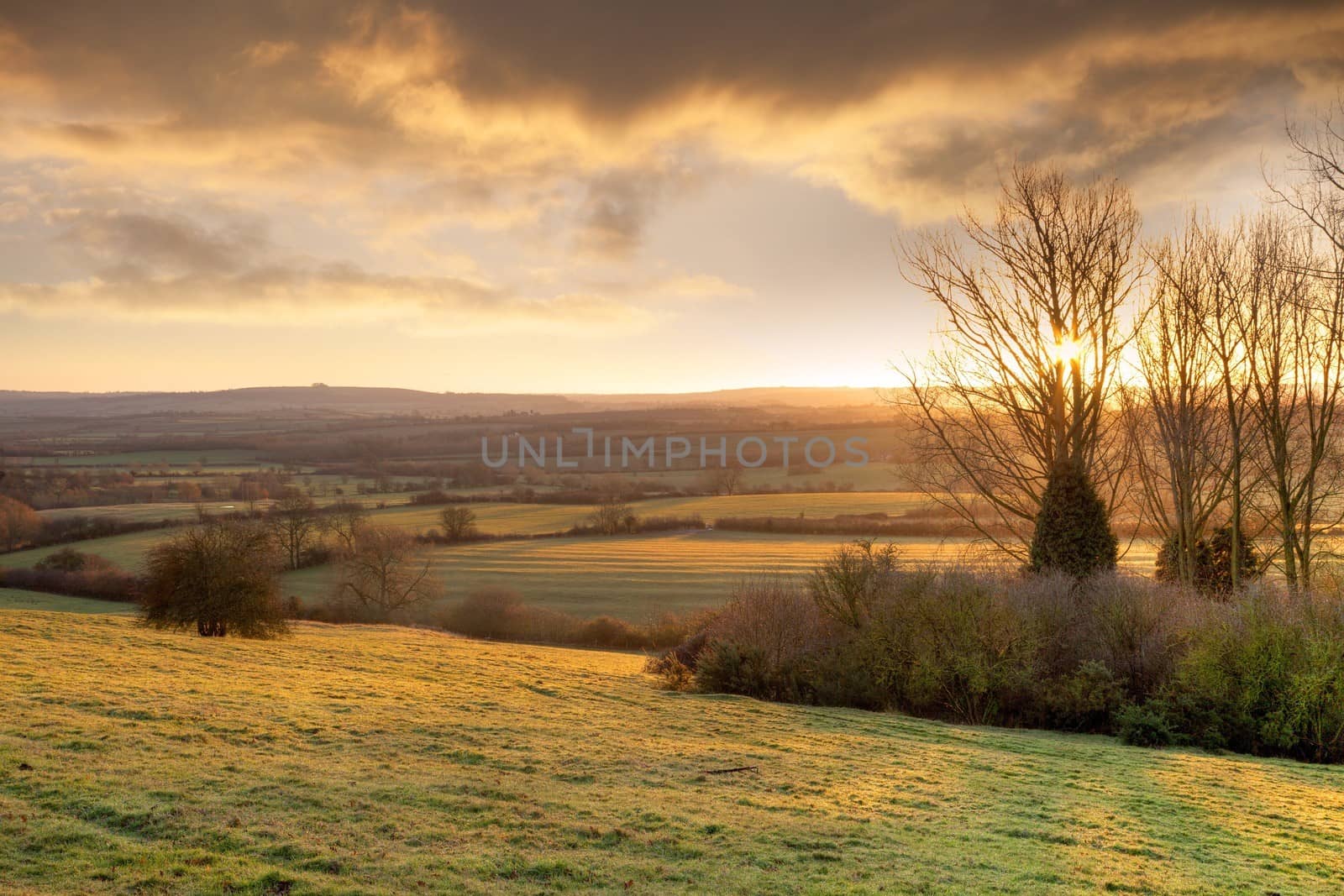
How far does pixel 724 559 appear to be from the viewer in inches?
2689

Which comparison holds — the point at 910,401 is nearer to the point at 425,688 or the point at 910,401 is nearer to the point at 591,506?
the point at 425,688

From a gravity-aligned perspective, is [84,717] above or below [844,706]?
above

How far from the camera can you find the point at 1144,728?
1811 centimetres

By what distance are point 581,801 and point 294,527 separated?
6565 cm

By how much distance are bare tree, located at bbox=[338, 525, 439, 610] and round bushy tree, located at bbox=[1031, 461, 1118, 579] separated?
4627cm

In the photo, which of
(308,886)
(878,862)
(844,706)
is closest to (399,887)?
(308,886)

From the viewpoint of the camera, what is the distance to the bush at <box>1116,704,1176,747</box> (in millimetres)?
→ 17828

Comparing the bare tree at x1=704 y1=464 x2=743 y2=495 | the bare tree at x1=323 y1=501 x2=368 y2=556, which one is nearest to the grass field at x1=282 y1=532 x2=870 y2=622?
the bare tree at x1=323 y1=501 x2=368 y2=556

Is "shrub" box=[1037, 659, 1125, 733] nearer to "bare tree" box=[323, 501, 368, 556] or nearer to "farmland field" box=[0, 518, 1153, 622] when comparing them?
"farmland field" box=[0, 518, 1153, 622]

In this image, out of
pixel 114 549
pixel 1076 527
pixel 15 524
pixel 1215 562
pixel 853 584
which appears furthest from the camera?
pixel 15 524

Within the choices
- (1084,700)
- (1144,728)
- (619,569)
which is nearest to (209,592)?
(1084,700)

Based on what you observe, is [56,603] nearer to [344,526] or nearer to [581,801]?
[344,526]

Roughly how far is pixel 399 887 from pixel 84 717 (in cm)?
951

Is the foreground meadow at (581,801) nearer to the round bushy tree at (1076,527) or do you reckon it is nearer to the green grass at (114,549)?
the round bushy tree at (1076,527)
